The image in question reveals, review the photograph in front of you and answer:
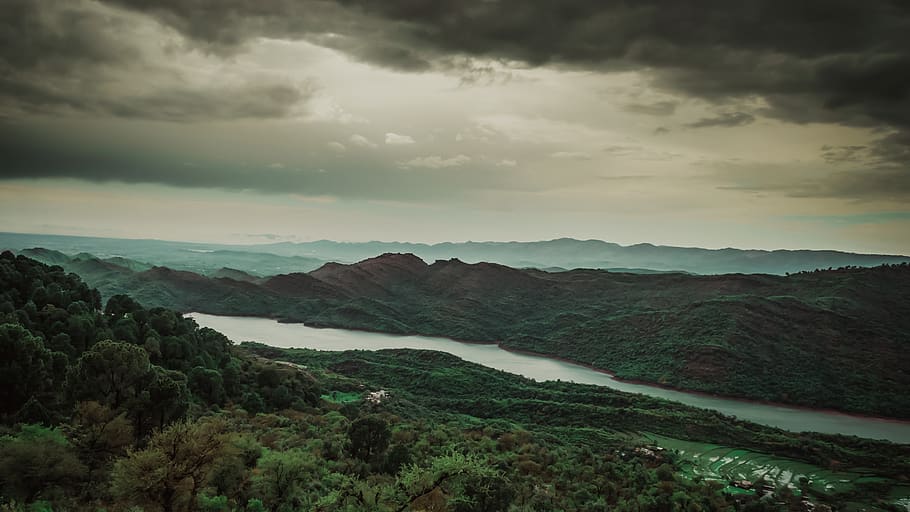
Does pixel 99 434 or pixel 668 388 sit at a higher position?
pixel 99 434

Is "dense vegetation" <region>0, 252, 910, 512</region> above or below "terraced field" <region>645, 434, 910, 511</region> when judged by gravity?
above

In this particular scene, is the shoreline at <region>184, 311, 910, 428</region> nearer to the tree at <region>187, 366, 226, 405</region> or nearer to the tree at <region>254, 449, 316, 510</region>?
the tree at <region>187, 366, 226, 405</region>

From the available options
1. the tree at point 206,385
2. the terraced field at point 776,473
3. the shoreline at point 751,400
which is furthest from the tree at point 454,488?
the shoreline at point 751,400

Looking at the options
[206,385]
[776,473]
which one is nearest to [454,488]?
[206,385]

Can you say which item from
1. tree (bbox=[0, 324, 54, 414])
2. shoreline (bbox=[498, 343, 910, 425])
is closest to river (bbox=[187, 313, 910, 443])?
shoreline (bbox=[498, 343, 910, 425])

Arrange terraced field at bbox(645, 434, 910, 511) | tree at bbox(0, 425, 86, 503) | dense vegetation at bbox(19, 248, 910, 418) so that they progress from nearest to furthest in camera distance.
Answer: tree at bbox(0, 425, 86, 503) → terraced field at bbox(645, 434, 910, 511) → dense vegetation at bbox(19, 248, 910, 418)

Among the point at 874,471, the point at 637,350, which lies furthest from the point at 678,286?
the point at 874,471

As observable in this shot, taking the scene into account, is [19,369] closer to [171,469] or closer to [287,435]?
[287,435]
